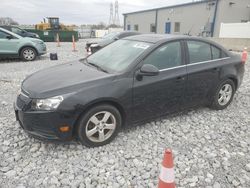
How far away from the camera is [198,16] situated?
26.0m

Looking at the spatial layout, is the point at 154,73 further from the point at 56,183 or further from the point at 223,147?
the point at 56,183

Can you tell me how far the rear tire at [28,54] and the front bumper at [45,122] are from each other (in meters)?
7.50

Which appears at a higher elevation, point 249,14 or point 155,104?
point 249,14

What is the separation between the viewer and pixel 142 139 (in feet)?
10.6

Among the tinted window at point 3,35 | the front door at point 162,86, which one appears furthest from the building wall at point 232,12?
the front door at point 162,86

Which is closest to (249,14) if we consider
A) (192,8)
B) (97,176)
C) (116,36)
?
(192,8)

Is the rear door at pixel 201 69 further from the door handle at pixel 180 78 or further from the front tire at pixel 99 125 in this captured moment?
the front tire at pixel 99 125

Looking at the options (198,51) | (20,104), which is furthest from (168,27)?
(20,104)

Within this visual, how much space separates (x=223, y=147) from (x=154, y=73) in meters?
1.48

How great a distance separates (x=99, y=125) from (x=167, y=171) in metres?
1.40

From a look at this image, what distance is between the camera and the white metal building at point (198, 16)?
23.7m

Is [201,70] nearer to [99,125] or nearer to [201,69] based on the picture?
[201,69]

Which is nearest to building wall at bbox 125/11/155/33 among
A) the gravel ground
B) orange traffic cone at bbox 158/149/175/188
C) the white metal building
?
the white metal building

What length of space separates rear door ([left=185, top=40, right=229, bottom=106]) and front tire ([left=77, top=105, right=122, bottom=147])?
144 centimetres
